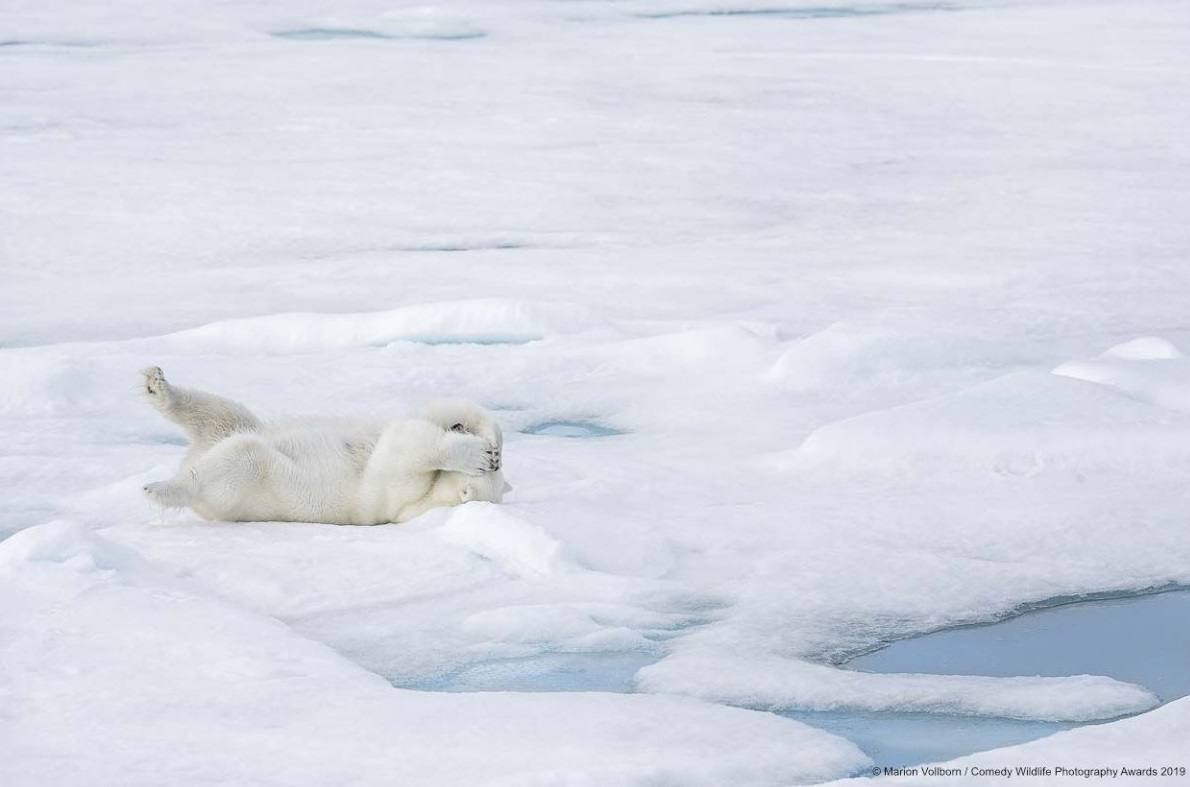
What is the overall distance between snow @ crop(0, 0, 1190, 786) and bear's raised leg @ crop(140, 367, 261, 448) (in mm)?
Answer: 205

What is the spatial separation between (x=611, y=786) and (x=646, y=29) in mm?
14306

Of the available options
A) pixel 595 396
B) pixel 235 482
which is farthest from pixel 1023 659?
pixel 595 396

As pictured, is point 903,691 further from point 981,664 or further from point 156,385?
point 156,385

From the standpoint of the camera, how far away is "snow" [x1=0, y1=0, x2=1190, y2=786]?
8.91ft

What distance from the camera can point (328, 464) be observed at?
3.87 meters

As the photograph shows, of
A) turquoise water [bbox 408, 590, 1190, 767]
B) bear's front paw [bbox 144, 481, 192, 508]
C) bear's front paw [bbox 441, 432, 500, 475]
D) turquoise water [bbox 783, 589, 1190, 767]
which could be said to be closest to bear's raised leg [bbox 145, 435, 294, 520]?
bear's front paw [bbox 144, 481, 192, 508]

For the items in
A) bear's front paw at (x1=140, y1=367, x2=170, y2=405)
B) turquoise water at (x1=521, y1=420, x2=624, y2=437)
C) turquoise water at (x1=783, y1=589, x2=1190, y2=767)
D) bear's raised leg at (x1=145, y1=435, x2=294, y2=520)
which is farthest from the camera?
turquoise water at (x1=521, y1=420, x2=624, y2=437)

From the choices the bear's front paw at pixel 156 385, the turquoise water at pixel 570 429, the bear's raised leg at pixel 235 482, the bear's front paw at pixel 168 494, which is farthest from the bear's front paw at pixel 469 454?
the turquoise water at pixel 570 429

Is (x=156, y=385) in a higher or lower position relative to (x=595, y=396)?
higher

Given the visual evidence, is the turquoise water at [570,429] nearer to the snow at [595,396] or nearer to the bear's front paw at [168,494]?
the snow at [595,396]

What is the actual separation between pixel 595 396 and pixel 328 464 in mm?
1493

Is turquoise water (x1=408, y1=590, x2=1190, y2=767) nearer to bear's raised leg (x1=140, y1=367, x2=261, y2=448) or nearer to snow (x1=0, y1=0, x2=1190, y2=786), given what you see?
snow (x1=0, y1=0, x2=1190, y2=786)

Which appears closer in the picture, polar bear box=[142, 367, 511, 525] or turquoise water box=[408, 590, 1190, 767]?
turquoise water box=[408, 590, 1190, 767]

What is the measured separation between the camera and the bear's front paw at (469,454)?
366 centimetres
